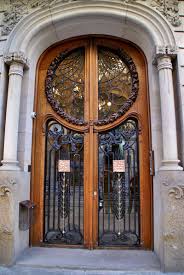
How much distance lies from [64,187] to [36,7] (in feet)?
12.8

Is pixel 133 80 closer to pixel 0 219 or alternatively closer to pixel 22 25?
pixel 22 25

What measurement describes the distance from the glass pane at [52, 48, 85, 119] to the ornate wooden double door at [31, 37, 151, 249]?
0.07 ft

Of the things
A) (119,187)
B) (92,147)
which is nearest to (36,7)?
(92,147)

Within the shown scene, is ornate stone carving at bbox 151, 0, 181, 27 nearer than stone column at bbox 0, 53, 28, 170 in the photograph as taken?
No

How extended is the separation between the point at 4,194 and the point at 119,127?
2685mm

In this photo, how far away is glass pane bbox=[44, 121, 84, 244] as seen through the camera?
537 centimetres

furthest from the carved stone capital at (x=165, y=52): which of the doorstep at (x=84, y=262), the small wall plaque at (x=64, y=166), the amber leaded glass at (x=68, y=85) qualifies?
the doorstep at (x=84, y=262)

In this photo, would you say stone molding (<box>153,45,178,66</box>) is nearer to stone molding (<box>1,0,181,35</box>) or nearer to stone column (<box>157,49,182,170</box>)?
stone column (<box>157,49,182,170</box>)

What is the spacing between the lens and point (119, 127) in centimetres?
557

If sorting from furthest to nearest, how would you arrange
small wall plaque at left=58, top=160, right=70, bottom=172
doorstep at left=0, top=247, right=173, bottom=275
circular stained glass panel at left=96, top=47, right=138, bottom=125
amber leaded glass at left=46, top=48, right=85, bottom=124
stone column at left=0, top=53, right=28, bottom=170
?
1. amber leaded glass at left=46, top=48, right=85, bottom=124
2. circular stained glass panel at left=96, top=47, right=138, bottom=125
3. small wall plaque at left=58, top=160, right=70, bottom=172
4. stone column at left=0, top=53, right=28, bottom=170
5. doorstep at left=0, top=247, right=173, bottom=275

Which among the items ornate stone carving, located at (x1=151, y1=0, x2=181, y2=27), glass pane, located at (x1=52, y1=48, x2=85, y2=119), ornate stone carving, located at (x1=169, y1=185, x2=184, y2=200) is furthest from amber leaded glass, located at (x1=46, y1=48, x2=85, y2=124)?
ornate stone carving, located at (x1=169, y1=185, x2=184, y2=200)

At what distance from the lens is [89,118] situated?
5.61 metres

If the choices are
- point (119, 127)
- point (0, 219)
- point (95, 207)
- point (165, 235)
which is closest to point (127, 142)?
point (119, 127)

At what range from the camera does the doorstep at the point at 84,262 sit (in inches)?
169
